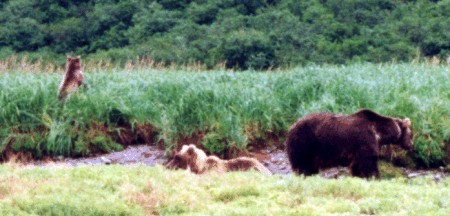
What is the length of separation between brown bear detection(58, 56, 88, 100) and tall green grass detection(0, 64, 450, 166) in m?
0.13

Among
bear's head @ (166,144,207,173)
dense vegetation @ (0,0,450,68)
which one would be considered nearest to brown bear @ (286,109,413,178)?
bear's head @ (166,144,207,173)

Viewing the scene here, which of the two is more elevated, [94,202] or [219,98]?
[94,202]

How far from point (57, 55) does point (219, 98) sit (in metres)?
19.0

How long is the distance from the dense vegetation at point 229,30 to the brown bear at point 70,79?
45.3 ft

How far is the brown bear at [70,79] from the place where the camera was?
542 inches

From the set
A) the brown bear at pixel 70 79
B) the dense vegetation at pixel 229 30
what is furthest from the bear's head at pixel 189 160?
the dense vegetation at pixel 229 30

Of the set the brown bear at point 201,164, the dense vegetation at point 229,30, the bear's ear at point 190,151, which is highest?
the bear's ear at point 190,151

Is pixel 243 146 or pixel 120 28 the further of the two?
pixel 120 28

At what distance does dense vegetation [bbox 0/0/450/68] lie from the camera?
A: 28.7 meters

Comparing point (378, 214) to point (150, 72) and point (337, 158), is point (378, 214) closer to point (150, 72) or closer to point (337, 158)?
point (337, 158)

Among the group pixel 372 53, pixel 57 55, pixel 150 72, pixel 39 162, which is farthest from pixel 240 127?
pixel 57 55

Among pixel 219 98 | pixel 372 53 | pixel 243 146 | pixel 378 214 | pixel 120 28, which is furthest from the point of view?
pixel 120 28

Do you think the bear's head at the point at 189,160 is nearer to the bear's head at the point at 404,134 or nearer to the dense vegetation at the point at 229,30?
the bear's head at the point at 404,134

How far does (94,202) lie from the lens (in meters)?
7.19
